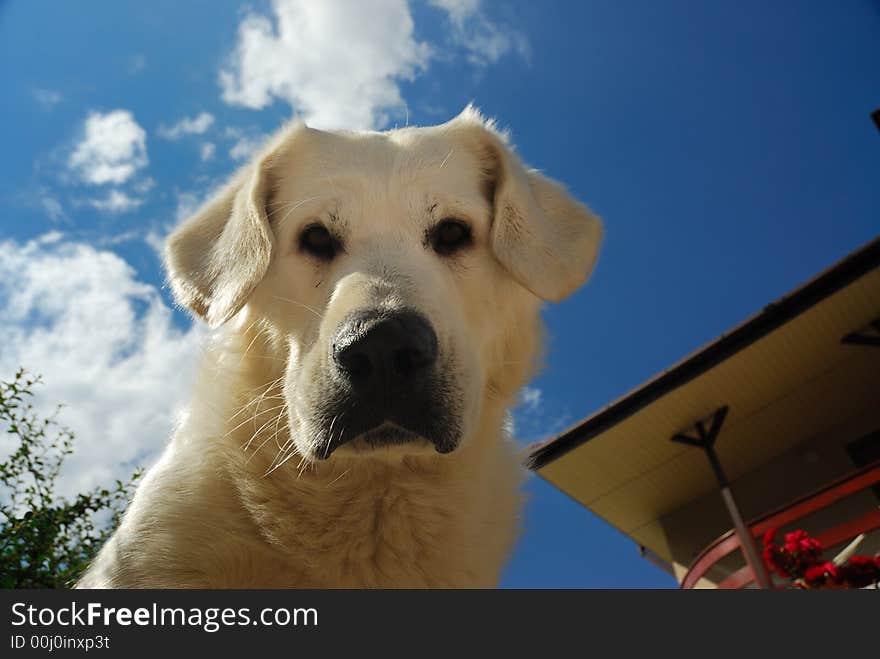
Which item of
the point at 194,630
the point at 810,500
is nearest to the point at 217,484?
the point at 194,630

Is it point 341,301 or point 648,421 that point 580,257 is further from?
point 648,421

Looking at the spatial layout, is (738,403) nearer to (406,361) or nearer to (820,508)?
(820,508)

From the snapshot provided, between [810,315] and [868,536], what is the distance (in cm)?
315

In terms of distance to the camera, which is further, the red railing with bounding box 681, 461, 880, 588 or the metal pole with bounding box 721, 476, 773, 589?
the metal pole with bounding box 721, 476, 773, 589

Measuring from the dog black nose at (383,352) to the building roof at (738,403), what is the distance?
6.66 metres

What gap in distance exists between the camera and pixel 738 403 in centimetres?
1061

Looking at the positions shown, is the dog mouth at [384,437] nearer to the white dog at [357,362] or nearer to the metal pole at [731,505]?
the white dog at [357,362]

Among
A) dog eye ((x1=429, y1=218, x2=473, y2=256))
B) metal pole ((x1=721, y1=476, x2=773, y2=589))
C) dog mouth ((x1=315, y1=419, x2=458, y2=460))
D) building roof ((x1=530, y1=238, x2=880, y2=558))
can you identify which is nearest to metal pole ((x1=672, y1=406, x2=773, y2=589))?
metal pole ((x1=721, y1=476, x2=773, y2=589))

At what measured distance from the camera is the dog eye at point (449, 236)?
8.40ft

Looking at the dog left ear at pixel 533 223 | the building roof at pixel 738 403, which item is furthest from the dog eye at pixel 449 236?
the building roof at pixel 738 403

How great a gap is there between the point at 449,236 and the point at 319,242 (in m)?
0.50

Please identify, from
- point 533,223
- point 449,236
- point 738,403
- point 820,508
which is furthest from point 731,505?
point 449,236

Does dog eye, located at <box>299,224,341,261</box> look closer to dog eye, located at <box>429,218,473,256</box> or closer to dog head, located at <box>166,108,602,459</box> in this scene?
dog head, located at <box>166,108,602,459</box>

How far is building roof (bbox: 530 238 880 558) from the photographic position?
9227 mm
